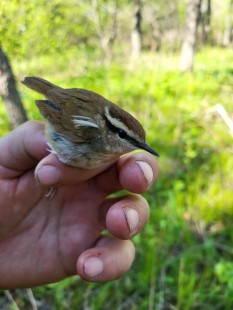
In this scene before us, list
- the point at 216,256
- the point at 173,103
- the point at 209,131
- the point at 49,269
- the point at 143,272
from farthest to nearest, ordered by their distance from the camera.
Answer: the point at 173,103, the point at 209,131, the point at 216,256, the point at 143,272, the point at 49,269

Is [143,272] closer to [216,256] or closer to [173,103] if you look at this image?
[216,256]

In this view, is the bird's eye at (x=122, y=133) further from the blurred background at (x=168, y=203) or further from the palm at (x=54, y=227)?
the blurred background at (x=168, y=203)

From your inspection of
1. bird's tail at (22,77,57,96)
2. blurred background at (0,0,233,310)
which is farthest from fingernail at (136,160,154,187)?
blurred background at (0,0,233,310)

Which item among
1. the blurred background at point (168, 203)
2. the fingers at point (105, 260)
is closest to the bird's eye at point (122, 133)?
the fingers at point (105, 260)

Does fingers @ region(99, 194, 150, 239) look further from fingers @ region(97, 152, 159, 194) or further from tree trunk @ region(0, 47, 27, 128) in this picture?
tree trunk @ region(0, 47, 27, 128)

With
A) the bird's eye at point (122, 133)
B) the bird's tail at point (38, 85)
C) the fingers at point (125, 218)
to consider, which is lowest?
the fingers at point (125, 218)

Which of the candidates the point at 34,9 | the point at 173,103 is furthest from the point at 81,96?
the point at 173,103
